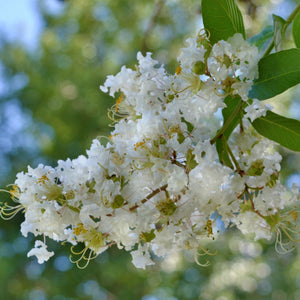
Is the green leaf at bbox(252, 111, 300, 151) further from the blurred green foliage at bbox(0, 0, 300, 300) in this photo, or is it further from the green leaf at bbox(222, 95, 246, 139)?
the blurred green foliage at bbox(0, 0, 300, 300)

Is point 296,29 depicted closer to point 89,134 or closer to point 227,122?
point 227,122

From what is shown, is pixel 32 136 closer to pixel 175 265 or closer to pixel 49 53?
pixel 49 53

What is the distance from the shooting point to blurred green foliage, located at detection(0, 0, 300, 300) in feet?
13.0

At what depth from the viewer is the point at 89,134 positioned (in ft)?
13.9

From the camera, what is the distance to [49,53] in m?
4.72

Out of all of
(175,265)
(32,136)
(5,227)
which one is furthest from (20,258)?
(175,265)

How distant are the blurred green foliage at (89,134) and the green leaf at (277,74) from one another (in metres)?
3.26

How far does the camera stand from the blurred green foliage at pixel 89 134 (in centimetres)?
397

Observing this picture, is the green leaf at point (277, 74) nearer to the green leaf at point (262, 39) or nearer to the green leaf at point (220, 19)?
the green leaf at point (220, 19)

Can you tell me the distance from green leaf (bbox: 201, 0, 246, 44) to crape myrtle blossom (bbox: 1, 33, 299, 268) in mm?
30

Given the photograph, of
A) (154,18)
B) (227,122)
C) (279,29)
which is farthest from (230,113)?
(154,18)

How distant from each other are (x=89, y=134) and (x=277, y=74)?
12.3ft

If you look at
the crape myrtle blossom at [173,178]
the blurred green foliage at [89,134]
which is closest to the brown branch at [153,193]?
the crape myrtle blossom at [173,178]

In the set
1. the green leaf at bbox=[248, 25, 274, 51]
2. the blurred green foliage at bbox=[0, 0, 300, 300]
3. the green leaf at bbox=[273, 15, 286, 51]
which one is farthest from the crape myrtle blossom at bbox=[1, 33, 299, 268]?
the blurred green foliage at bbox=[0, 0, 300, 300]
